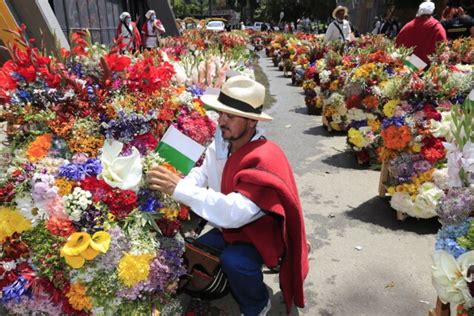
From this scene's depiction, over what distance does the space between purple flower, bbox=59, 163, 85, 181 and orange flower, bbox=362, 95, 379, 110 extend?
14.2 feet

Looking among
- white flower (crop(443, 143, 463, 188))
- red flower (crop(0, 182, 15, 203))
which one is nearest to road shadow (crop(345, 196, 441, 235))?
white flower (crop(443, 143, 463, 188))

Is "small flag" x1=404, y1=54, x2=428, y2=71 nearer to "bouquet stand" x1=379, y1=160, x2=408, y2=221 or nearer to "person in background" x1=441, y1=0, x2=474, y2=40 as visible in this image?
"bouquet stand" x1=379, y1=160, x2=408, y2=221

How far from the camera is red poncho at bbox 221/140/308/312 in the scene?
2.22 meters

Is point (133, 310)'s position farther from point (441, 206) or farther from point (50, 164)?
point (441, 206)

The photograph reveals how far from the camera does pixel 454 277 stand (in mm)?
1907

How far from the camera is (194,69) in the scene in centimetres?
381

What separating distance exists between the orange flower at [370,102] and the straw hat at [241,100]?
354 centimetres

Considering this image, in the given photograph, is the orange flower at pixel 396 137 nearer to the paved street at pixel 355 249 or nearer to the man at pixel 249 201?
the paved street at pixel 355 249

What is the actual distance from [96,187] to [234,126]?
83 cm

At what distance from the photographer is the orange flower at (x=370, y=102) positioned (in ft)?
18.1

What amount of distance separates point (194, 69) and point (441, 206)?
2431 mm

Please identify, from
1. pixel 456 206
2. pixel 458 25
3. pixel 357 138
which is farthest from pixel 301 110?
pixel 456 206

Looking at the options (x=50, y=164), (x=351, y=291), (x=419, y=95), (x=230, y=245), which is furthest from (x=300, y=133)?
(x=50, y=164)

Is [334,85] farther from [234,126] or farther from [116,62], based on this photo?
[116,62]
